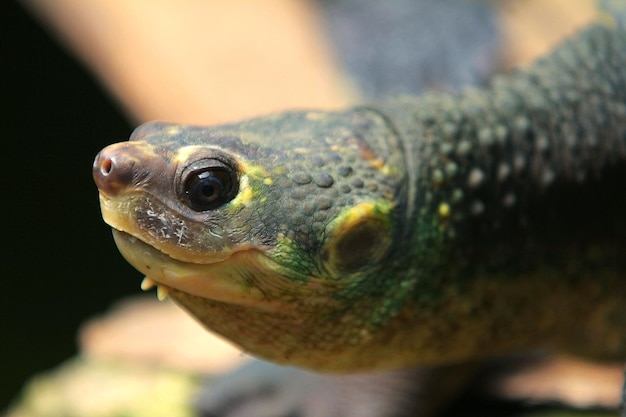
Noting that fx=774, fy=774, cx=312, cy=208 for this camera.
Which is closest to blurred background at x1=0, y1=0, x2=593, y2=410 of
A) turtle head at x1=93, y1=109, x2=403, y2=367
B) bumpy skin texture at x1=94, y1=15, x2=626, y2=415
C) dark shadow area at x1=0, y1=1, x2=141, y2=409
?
dark shadow area at x1=0, y1=1, x2=141, y2=409

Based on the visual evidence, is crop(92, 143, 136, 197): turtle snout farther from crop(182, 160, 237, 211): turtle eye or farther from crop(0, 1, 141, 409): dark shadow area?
crop(0, 1, 141, 409): dark shadow area

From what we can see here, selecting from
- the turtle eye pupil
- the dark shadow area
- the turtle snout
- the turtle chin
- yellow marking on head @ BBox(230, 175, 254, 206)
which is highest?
the dark shadow area

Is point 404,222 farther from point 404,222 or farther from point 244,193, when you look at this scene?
point 244,193

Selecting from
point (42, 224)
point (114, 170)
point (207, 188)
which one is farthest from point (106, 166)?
point (42, 224)

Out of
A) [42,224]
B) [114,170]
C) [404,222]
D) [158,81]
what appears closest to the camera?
[114,170]

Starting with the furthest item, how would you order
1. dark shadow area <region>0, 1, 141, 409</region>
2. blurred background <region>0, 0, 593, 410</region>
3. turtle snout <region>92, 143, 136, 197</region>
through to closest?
dark shadow area <region>0, 1, 141, 409</region> < blurred background <region>0, 0, 593, 410</region> < turtle snout <region>92, 143, 136, 197</region>

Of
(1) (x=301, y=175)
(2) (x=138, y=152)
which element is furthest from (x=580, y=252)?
(2) (x=138, y=152)

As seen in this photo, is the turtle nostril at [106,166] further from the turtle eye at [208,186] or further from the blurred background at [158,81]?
the blurred background at [158,81]

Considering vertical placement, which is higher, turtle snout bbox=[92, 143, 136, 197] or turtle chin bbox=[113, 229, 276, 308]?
turtle snout bbox=[92, 143, 136, 197]
